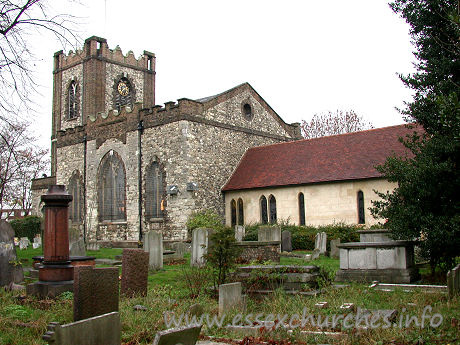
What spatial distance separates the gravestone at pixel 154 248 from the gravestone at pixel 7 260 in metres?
3.78

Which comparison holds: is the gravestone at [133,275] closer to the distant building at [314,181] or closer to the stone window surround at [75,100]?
the distant building at [314,181]

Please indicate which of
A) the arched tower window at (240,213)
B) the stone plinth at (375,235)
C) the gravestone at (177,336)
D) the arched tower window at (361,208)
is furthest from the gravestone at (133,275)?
the arched tower window at (240,213)

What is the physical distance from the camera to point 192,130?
25.2 meters

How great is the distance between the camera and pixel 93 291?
6816 mm

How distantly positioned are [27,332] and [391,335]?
499 cm

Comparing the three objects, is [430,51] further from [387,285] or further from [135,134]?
[135,134]

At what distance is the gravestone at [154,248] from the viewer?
14.6m

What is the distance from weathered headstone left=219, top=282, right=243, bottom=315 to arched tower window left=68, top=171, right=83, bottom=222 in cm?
2475

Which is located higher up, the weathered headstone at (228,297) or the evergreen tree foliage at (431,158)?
the evergreen tree foliage at (431,158)

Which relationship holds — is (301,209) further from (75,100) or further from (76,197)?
(75,100)

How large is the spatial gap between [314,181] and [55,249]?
15.1 m

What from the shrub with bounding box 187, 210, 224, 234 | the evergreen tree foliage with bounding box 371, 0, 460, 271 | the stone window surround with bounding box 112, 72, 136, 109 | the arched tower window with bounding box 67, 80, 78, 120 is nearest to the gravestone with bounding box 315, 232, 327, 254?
the evergreen tree foliage with bounding box 371, 0, 460, 271

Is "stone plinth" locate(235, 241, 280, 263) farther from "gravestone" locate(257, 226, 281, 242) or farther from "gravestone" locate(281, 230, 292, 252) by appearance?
"gravestone" locate(281, 230, 292, 252)

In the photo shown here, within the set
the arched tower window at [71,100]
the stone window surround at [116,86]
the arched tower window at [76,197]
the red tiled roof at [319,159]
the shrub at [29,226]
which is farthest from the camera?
the arched tower window at [71,100]
